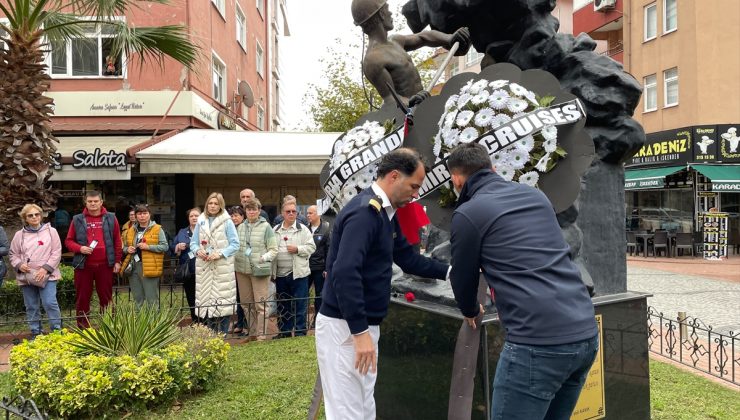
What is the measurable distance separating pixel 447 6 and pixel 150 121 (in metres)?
Answer: 11.2

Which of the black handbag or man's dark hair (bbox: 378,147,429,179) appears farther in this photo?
the black handbag

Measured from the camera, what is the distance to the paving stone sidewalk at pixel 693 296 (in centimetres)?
850

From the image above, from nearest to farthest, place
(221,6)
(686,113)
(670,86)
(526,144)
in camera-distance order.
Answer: (526,144), (221,6), (686,113), (670,86)

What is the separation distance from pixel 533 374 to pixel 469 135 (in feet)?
4.65

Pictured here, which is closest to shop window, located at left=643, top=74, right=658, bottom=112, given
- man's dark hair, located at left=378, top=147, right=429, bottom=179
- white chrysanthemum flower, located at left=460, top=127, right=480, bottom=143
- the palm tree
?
the palm tree

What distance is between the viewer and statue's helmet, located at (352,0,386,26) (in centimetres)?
443

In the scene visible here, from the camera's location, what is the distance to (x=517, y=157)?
3.24 meters

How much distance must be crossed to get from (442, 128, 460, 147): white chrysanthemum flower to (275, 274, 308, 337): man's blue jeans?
14.0ft

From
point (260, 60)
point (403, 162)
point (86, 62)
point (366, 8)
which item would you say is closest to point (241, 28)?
point (260, 60)

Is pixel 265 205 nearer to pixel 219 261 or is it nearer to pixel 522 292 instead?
pixel 219 261

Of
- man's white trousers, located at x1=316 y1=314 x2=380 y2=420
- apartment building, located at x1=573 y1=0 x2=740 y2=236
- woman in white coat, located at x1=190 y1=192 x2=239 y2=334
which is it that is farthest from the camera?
apartment building, located at x1=573 y1=0 x2=740 y2=236

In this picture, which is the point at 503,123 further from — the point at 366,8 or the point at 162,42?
the point at 162,42

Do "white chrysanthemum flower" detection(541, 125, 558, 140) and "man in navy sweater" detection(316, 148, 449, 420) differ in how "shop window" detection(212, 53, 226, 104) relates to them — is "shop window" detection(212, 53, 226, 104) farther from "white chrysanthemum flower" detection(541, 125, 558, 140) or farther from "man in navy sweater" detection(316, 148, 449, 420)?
"man in navy sweater" detection(316, 148, 449, 420)

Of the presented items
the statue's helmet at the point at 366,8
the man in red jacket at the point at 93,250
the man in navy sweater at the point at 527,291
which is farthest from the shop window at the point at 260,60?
the man in navy sweater at the point at 527,291
